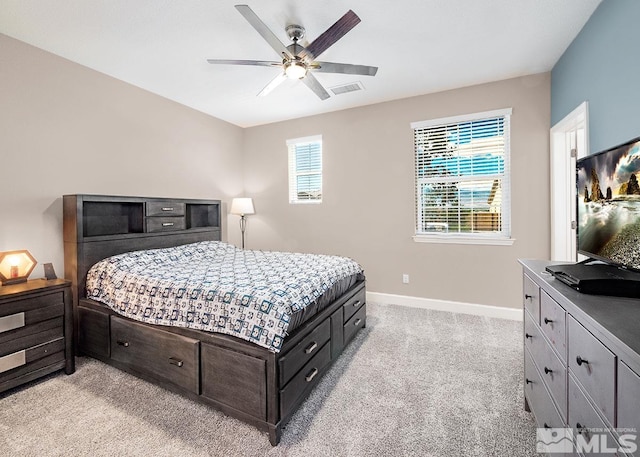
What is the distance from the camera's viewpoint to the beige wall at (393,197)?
3.32m

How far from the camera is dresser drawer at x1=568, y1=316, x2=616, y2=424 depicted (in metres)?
0.89

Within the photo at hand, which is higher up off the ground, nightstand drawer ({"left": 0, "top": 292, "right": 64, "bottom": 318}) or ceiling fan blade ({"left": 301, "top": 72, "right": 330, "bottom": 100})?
ceiling fan blade ({"left": 301, "top": 72, "right": 330, "bottom": 100})

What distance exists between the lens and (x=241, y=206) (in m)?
4.67

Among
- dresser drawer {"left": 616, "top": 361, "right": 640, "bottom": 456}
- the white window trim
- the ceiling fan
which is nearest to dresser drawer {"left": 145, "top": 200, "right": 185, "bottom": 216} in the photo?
the white window trim

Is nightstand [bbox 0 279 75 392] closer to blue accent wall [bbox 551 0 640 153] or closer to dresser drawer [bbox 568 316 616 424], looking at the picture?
dresser drawer [bbox 568 316 616 424]

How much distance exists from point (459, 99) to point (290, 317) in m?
3.37

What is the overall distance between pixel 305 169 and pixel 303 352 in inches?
128

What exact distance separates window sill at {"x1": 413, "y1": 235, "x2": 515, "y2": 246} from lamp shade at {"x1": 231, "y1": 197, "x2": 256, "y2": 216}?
2557mm

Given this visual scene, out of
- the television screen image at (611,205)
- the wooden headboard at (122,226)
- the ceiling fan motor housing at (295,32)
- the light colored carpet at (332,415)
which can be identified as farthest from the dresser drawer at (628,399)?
the wooden headboard at (122,226)

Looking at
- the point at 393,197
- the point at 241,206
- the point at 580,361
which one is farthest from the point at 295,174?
the point at 580,361

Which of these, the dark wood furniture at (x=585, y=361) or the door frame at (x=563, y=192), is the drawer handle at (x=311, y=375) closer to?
the dark wood furniture at (x=585, y=361)

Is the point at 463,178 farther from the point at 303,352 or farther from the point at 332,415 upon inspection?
the point at 332,415

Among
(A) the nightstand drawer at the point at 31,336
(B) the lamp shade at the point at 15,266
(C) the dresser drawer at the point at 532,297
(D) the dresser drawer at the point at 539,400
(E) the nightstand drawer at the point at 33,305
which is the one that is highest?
(B) the lamp shade at the point at 15,266

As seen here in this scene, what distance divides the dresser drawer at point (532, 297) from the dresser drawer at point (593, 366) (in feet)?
1.46
